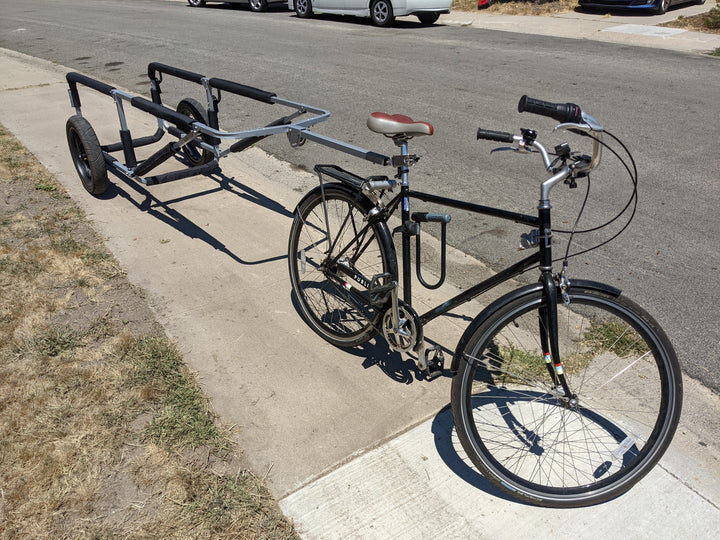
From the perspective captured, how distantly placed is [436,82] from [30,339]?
7135mm

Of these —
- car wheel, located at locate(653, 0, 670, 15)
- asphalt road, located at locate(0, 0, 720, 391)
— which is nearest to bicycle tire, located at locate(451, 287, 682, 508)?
asphalt road, located at locate(0, 0, 720, 391)

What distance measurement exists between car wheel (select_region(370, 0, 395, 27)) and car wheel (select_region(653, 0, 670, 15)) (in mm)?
6660

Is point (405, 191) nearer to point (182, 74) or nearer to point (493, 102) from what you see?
point (182, 74)

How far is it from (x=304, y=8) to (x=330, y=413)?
1546cm

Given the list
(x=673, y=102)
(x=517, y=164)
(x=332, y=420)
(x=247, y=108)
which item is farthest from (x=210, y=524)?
(x=673, y=102)

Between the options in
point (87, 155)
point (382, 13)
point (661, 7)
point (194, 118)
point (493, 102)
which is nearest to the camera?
point (87, 155)

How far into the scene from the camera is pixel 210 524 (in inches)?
89.4

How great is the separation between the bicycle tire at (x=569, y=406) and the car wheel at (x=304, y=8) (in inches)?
583

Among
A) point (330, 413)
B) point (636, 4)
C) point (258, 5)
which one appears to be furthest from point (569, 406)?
point (258, 5)

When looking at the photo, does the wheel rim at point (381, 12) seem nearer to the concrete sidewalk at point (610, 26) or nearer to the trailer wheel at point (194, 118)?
the concrete sidewalk at point (610, 26)

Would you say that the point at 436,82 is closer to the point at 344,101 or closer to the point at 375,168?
the point at 344,101

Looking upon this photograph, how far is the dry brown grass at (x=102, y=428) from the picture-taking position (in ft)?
7.55

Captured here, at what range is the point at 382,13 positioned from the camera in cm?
1408

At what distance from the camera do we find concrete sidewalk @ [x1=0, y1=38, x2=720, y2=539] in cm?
229
